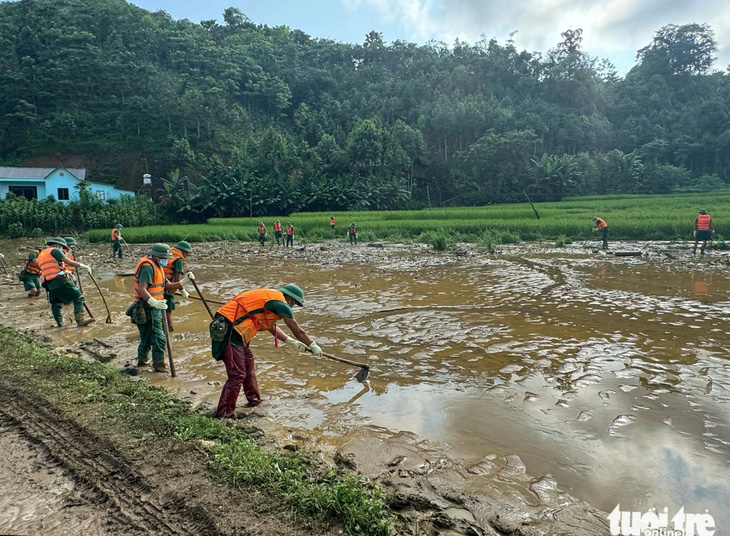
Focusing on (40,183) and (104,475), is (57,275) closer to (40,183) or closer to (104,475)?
(104,475)

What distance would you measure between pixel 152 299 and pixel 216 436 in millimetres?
2698

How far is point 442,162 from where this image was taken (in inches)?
2021

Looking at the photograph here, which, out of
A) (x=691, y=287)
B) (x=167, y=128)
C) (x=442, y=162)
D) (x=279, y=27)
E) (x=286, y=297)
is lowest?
(x=691, y=287)

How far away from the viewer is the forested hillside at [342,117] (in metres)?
44.0

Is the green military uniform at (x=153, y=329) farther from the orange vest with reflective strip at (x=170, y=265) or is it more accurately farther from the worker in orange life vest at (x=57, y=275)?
the worker in orange life vest at (x=57, y=275)

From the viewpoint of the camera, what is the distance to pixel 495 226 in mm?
26109

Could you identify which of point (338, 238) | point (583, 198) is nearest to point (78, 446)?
point (338, 238)

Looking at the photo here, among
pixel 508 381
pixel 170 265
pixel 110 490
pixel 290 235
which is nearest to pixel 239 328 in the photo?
pixel 110 490

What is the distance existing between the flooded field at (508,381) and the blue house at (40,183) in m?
28.5

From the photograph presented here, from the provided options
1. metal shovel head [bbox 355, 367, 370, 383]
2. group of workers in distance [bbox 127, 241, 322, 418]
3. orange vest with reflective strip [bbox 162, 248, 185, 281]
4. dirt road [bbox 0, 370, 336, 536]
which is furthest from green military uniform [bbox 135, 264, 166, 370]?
metal shovel head [bbox 355, 367, 370, 383]

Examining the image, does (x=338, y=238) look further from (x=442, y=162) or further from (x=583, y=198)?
(x=442, y=162)

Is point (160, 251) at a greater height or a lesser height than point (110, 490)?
greater

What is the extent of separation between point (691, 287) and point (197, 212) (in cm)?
3376

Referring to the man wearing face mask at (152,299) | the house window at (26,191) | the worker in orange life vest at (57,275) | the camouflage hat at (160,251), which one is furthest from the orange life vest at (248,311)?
the house window at (26,191)
